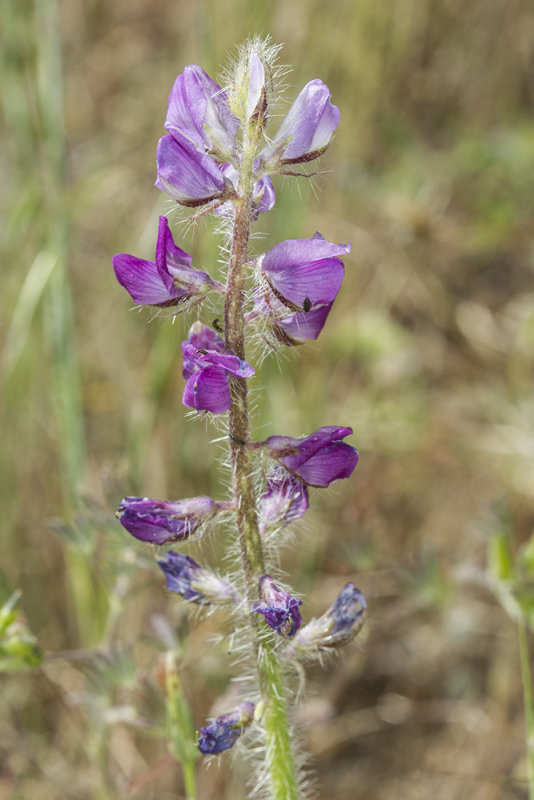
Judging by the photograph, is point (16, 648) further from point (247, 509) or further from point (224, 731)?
point (247, 509)

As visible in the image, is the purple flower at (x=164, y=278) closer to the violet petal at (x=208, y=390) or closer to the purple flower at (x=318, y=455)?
the violet petal at (x=208, y=390)

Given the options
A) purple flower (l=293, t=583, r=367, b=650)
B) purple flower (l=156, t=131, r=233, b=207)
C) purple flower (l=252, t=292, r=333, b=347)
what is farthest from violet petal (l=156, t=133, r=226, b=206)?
purple flower (l=293, t=583, r=367, b=650)

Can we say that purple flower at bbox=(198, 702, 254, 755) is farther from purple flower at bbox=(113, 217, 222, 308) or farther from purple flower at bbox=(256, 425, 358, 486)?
purple flower at bbox=(113, 217, 222, 308)

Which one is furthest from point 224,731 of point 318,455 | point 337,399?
point 337,399

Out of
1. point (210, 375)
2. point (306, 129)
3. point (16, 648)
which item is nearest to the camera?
point (210, 375)

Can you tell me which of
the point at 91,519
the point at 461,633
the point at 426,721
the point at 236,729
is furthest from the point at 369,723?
the point at 236,729

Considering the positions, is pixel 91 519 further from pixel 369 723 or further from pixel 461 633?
pixel 461 633

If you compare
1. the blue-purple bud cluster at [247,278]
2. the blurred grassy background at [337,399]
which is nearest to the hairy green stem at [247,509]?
the blue-purple bud cluster at [247,278]
